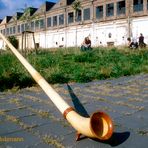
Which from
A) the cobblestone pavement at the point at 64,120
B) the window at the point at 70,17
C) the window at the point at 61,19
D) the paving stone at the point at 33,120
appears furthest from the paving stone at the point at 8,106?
the window at the point at 61,19

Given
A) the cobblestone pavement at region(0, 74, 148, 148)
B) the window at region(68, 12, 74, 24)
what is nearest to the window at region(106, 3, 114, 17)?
the window at region(68, 12, 74, 24)

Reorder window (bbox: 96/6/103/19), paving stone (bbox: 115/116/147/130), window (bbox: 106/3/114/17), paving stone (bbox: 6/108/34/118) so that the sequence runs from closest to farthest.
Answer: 1. paving stone (bbox: 115/116/147/130)
2. paving stone (bbox: 6/108/34/118)
3. window (bbox: 106/3/114/17)
4. window (bbox: 96/6/103/19)

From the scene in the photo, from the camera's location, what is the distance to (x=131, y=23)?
3431cm

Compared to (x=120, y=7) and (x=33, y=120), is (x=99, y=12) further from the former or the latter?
(x=33, y=120)

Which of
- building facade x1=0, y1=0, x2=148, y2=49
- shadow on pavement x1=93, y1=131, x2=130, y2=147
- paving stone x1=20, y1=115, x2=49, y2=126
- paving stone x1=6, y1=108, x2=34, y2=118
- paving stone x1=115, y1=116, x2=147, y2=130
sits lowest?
shadow on pavement x1=93, y1=131, x2=130, y2=147

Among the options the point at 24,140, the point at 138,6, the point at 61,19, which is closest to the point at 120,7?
the point at 138,6

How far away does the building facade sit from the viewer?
113 ft

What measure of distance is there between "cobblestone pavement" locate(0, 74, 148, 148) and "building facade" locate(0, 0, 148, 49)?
27.7m

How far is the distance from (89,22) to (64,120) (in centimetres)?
3687

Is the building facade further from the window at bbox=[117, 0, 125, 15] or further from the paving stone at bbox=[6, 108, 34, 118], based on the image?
the paving stone at bbox=[6, 108, 34, 118]

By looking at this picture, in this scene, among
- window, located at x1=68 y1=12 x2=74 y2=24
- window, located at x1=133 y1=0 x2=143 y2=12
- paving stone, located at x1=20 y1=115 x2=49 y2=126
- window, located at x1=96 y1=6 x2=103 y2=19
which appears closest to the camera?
paving stone, located at x1=20 y1=115 x2=49 y2=126

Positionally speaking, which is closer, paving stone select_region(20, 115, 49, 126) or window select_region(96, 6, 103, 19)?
paving stone select_region(20, 115, 49, 126)

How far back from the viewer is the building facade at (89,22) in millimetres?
34406

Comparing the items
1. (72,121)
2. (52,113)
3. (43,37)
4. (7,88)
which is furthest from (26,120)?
(43,37)
